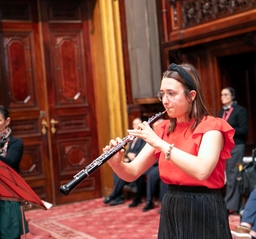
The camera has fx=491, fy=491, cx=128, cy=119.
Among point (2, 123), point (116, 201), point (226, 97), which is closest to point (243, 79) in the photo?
point (226, 97)

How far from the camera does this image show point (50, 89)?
7.05 m

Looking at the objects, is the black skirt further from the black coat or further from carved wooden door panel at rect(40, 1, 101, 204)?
carved wooden door panel at rect(40, 1, 101, 204)

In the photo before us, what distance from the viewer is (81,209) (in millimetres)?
6664

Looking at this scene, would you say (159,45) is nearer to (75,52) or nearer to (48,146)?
(75,52)

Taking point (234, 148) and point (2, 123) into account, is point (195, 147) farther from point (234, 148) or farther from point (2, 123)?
point (234, 148)

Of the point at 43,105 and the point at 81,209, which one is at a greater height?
the point at 43,105

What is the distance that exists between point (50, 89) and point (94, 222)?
2.21 m

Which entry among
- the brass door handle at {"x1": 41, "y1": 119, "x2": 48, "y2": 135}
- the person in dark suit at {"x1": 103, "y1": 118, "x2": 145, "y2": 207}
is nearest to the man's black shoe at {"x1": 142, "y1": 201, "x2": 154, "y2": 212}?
the person in dark suit at {"x1": 103, "y1": 118, "x2": 145, "y2": 207}

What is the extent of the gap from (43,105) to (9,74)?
0.64 m

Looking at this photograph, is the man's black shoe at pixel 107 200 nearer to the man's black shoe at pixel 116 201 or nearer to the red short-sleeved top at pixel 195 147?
the man's black shoe at pixel 116 201

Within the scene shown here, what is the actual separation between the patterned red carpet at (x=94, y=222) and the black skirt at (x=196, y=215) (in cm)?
274

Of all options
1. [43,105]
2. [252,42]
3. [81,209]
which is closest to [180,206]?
[252,42]

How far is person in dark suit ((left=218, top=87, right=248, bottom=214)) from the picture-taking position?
566 cm

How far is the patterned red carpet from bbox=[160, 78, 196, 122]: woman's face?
2946 millimetres
